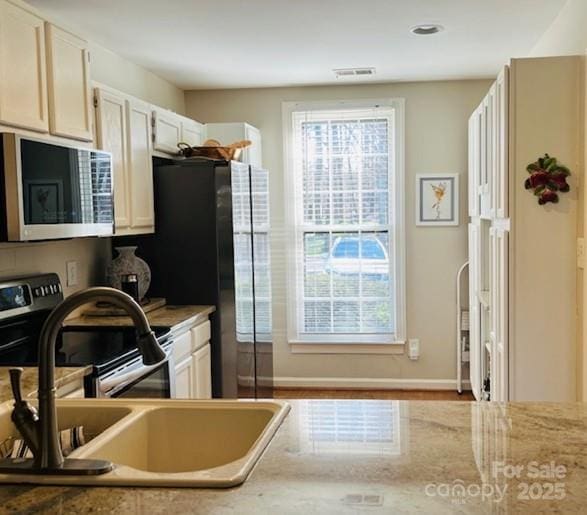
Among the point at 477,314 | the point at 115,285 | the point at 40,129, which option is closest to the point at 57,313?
the point at 40,129

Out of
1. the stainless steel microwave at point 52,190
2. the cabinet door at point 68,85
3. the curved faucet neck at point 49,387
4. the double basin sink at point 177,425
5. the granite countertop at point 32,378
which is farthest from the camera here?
the cabinet door at point 68,85

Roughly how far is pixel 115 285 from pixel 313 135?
213 centimetres

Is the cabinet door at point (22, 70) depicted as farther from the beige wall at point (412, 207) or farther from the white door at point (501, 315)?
the beige wall at point (412, 207)

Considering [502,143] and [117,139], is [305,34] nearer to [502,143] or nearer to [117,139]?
[117,139]

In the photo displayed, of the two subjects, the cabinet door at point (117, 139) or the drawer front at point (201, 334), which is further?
the drawer front at point (201, 334)

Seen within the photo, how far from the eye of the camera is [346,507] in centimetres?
97

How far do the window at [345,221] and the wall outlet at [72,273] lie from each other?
1.98 meters

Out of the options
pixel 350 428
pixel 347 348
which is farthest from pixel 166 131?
pixel 350 428

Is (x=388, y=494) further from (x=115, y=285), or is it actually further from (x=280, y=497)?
(x=115, y=285)

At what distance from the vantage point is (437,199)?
15.8 ft

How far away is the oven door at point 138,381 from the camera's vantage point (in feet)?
7.55

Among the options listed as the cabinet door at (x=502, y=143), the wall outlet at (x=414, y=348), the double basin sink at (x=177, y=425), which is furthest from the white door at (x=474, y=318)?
the double basin sink at (x=177, y=425)

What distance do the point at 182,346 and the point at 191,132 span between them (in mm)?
1711

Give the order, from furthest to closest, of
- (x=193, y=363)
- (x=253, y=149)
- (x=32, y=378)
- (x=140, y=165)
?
(x=253, y=149) < (x=140, y=165) < (x=193, y=363) < (x=32, y=378)
